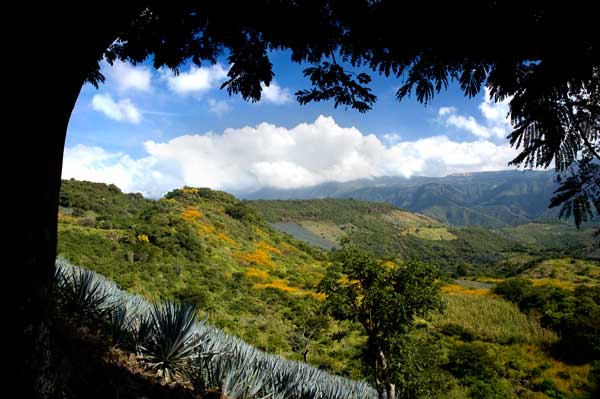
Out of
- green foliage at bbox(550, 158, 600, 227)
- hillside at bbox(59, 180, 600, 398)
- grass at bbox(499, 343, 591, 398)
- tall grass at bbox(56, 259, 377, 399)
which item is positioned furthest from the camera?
hillside at bbox(59, 180, 600, 398)

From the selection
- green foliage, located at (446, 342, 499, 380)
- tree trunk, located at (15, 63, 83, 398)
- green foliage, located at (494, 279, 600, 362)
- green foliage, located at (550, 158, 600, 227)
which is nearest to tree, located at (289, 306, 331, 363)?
green foliage, located at (446, 342, 499, 380)

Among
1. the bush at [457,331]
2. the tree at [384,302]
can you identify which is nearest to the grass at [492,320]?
the bush at [457,331]

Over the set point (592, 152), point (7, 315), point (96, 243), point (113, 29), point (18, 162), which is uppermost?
point (113, 29)

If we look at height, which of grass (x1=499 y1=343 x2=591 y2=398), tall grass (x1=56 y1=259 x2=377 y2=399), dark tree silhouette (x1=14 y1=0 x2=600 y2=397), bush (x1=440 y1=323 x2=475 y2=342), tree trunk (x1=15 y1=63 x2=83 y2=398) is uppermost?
dark tree silhouette (x1=14 y1=0 x2=600 y2=397)

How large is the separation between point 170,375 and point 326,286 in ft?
22.2

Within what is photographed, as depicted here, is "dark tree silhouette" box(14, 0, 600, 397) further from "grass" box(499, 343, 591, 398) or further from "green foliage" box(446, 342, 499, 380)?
"green foliage" box(446, 342, 499, 380)

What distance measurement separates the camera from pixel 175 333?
165 inches

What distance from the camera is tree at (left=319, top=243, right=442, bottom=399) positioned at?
9.46m

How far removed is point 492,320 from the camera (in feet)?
102

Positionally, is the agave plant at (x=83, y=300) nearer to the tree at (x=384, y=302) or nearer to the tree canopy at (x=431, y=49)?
the tree canopy at (x=431, y=49)

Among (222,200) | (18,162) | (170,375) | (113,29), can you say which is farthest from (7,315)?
(222,200)

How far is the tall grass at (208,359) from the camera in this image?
366 centimetres

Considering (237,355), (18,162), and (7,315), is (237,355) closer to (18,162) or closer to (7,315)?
(7,315)

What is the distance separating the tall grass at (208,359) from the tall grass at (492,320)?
93.2 ft
